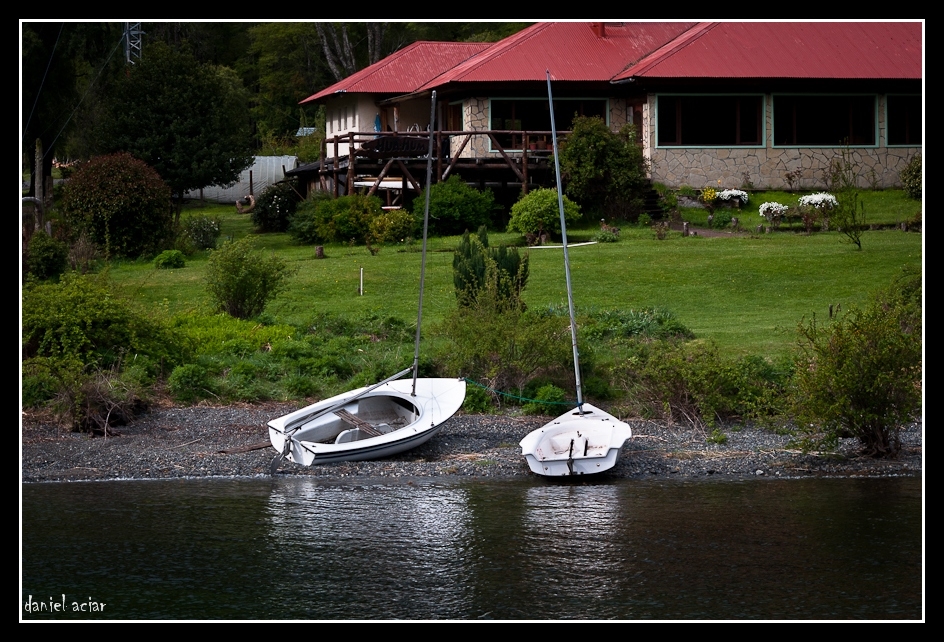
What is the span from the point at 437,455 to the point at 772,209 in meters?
18.8

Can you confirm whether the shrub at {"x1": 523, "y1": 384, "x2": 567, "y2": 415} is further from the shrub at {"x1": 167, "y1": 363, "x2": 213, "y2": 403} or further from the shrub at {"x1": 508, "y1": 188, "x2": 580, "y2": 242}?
the shrub at {"x1": 508, "y1": 188, "x2": 580, "y2": 242}

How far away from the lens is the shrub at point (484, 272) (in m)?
20.2

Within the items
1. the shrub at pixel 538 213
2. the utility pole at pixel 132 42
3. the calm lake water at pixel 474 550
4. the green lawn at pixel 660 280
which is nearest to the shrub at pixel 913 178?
the green lawn at pixel 660 280

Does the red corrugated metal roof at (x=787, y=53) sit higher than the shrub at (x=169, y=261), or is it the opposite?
the red corrugated metal roof at (x=787, y=53)

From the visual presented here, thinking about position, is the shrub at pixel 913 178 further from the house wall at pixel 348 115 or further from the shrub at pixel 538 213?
the house wall at pixel 348 115

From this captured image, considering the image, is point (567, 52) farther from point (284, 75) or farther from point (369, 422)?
point (284, 75)

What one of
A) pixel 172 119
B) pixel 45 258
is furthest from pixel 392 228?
pixel 172 119

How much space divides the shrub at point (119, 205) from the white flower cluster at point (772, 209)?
53.2ft

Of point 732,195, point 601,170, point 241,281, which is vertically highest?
point 601,170

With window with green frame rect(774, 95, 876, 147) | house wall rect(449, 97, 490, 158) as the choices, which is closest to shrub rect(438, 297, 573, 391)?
house wall rect(449, 97, 490, 158)

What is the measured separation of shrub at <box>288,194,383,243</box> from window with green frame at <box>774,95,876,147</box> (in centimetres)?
1295

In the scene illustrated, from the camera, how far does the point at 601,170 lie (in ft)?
111

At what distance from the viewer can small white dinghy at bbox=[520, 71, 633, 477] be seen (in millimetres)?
15492

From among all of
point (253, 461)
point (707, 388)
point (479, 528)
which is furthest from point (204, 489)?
point (707, 388)
